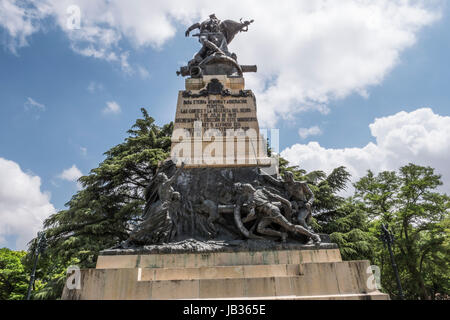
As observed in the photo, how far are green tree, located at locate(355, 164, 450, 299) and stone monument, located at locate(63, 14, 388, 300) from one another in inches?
609

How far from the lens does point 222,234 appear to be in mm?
6734

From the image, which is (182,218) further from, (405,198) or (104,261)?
(405,198)

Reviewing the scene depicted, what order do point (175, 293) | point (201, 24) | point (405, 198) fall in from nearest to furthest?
point (175, 293) < point (201, 24) < point (405, 198)

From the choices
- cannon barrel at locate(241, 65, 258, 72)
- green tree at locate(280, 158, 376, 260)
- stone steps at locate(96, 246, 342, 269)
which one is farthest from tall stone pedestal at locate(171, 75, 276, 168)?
green tree at locate(280, 158, 376, 260)

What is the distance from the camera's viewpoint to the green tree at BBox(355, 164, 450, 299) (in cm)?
2064

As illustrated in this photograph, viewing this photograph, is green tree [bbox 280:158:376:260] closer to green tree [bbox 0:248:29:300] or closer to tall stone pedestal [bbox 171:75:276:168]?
tall stone pedestal [bbox 171:75:276:168]

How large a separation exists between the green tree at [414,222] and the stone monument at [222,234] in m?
15.5

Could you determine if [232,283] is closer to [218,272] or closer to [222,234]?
[218,272]

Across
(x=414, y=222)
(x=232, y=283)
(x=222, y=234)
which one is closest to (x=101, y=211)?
(x=222, y=234)

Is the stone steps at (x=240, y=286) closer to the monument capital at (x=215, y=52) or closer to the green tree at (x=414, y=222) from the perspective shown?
the monument capital at (x=215, y=52)

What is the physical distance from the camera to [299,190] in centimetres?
719

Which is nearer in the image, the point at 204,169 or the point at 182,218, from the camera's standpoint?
the point at 182,218
